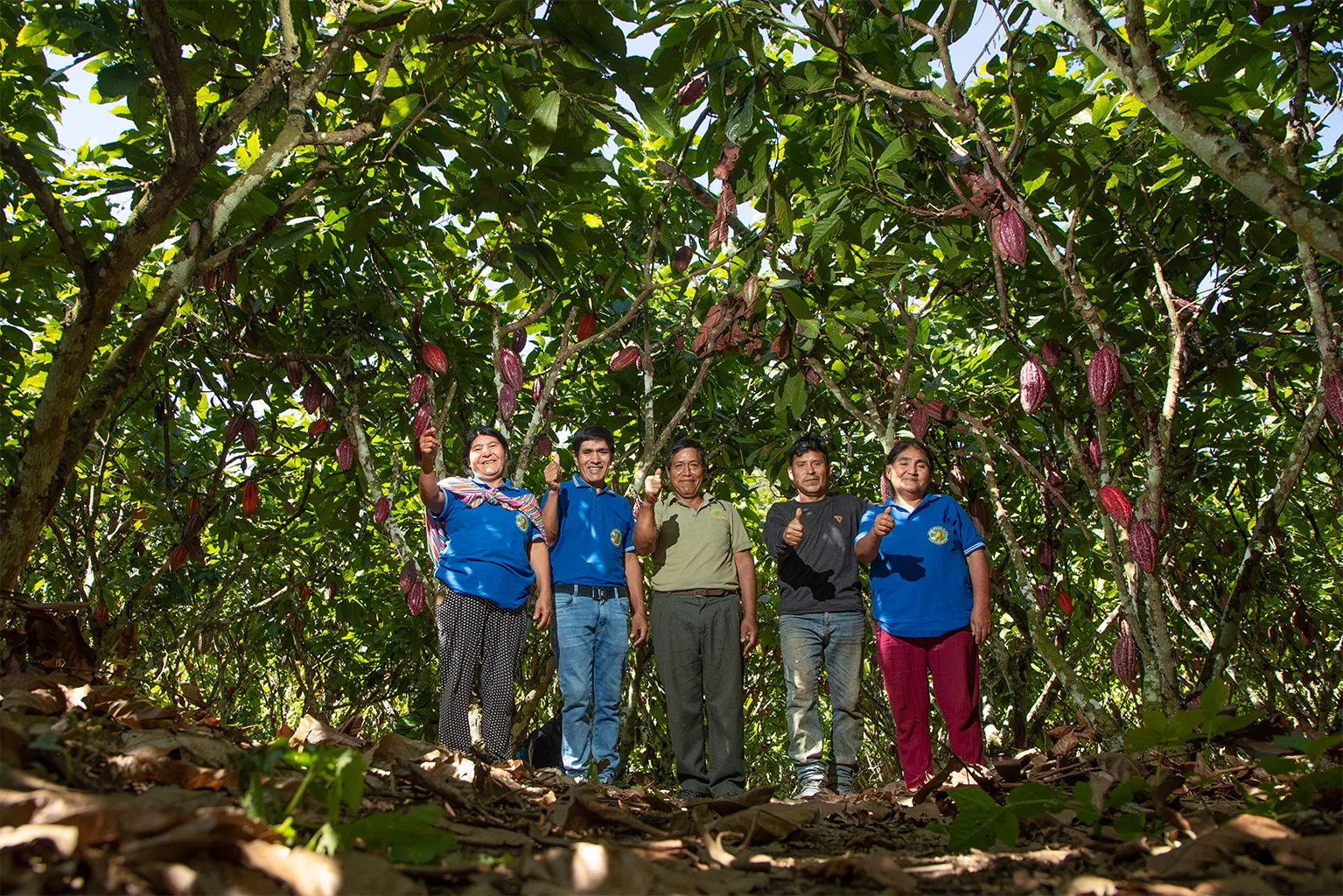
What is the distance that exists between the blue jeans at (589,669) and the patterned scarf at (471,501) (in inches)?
13.6

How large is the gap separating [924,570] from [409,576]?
226 centimetres

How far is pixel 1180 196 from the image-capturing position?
12.9 ft

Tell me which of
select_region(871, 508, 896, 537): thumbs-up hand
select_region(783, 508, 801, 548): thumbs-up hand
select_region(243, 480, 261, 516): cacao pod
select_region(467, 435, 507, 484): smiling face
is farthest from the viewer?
select_region(243, 480, 261, 516): cacao pod

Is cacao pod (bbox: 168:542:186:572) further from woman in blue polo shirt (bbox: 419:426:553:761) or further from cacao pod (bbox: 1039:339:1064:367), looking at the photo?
cacao pod (bbox: 1039:339:1064:367)

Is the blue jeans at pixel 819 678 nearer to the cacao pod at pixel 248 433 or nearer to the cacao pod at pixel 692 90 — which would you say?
the cacao pod at pixel 692 90

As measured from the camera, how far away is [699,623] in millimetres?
3879

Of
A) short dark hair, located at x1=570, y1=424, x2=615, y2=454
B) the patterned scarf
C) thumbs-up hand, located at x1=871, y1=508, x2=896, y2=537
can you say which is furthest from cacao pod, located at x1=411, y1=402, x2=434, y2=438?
thumbs-up hand, located at x1=871, y1=508, x2=896, y2=537

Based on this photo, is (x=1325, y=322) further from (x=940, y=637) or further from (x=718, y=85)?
(x=718, y=85)

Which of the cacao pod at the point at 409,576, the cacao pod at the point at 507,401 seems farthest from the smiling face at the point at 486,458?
the cacao pod at the point at 409,576

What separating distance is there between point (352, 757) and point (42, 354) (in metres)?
5.11

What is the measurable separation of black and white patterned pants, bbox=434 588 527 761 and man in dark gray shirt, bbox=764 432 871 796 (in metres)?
1.06

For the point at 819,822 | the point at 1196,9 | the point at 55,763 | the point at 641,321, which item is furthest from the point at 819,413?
the point at 55,763

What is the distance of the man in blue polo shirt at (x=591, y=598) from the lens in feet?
12.0

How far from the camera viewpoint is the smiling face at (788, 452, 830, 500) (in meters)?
4.06
